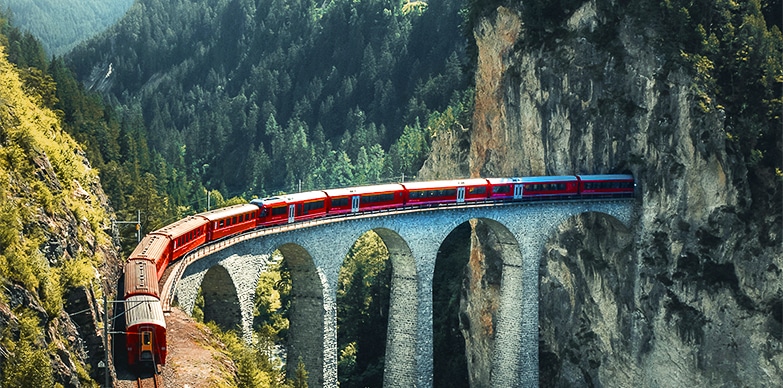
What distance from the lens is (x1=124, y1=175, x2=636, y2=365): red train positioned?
37469 mm

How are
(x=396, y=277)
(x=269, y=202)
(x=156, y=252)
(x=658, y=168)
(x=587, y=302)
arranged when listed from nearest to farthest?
(x=156, y=252)
(x=269, y=202)
(x=396, y=277)
(x=658, y=168)
(x=587, y=302)

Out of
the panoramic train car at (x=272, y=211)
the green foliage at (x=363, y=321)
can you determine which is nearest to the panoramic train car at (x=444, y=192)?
the panoramic train car at (x=272, y=211)

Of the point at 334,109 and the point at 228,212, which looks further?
the point at 334,109

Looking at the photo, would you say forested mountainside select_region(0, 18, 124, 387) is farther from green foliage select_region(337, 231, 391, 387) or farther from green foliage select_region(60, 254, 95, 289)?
green foliage select_region(337, 231, 391, 387)

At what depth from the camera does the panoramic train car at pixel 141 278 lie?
39594 mm

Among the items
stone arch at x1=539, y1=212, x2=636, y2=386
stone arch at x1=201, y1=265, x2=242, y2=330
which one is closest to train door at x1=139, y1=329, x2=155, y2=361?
stone arch at x1=201, y1=265, x2=242, y2=330

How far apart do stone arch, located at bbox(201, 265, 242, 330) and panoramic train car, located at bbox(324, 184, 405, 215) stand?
25.1 feet

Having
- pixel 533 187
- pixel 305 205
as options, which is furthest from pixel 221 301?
pixel 533 187

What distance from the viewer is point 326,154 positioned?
16138cm

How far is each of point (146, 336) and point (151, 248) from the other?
8905 millimetres

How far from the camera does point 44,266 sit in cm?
3334

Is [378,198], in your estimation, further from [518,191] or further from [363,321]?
[363,321]

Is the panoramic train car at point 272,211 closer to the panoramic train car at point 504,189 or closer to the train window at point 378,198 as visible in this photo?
the train window at point 378,198

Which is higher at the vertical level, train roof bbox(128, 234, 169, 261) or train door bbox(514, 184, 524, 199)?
train door bbox(514, 184, 524, 199)
